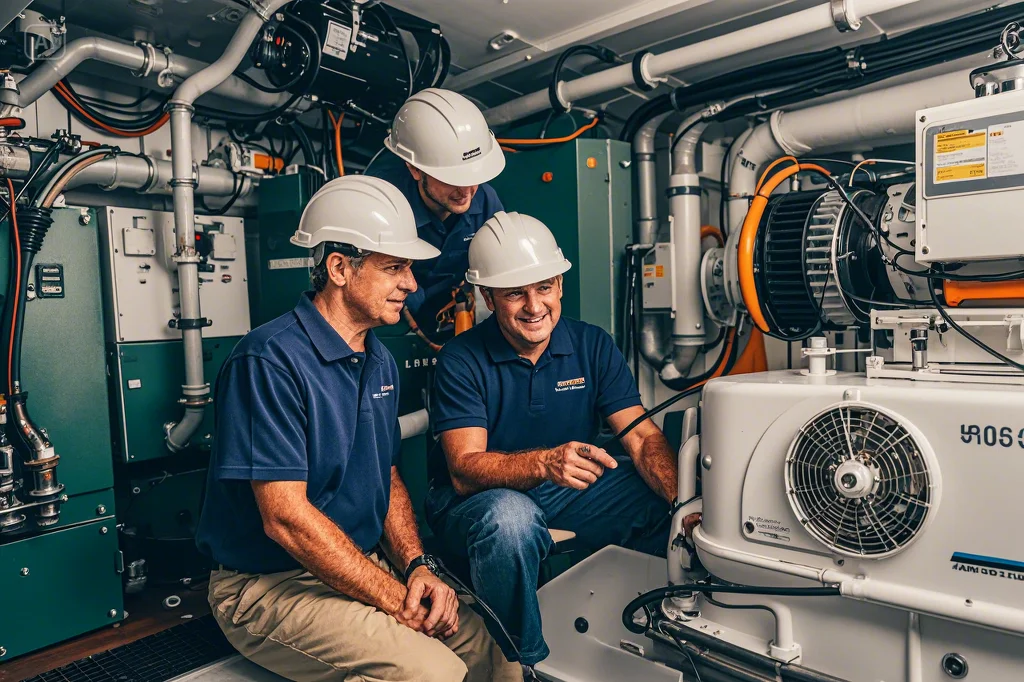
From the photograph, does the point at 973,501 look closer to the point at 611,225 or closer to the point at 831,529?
the point at 831,529

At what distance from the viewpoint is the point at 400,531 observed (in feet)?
6.42

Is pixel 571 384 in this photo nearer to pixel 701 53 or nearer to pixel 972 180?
pixel 972 180

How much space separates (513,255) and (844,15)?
4.47 ft

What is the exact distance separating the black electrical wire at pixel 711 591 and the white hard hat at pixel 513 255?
2.95ft

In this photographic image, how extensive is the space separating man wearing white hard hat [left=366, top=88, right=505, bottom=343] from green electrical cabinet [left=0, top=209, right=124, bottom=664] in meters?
1.06

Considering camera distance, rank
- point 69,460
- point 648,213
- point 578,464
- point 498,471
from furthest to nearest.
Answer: point 648,213 → point 69,460 → point 498,471 → point 578,464

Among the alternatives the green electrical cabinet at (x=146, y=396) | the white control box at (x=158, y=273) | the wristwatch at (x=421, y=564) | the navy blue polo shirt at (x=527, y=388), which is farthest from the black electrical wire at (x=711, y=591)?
the white control box at (x=158, y=273)

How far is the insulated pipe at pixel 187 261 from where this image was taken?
2881mm

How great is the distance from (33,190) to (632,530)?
2.26 m

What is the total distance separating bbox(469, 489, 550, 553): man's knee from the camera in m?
1.86

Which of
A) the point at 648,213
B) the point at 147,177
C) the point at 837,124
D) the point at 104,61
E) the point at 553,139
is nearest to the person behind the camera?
the point at 104,61

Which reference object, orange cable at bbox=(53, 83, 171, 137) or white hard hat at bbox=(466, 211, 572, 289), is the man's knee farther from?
orange cable at bbox=(53, 83, 171, 137)

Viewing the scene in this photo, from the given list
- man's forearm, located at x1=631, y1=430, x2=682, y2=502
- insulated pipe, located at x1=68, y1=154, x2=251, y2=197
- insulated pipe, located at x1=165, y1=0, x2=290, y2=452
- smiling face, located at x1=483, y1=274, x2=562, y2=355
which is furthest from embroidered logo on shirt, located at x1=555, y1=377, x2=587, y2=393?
insulated pipe, located at x1=68, y1=154, x2=251, y2=197

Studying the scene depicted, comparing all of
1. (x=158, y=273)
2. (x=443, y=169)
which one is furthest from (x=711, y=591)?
(x=158, y=273)
